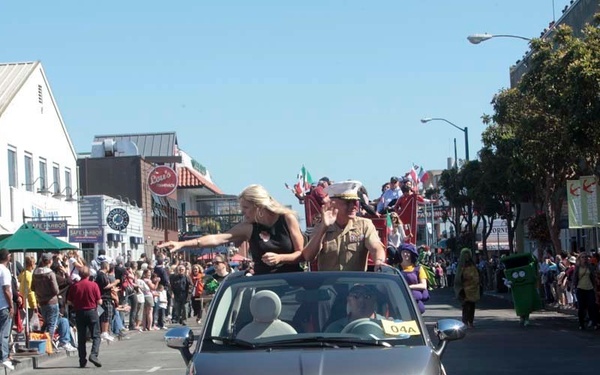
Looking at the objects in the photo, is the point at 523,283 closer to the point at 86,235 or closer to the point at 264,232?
the point at 86,235

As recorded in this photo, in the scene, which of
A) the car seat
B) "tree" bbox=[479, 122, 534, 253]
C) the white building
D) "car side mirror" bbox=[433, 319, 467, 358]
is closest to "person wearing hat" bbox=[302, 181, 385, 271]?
"car side mirror" bbox=[433, 319, 467, 358]

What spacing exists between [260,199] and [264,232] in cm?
34

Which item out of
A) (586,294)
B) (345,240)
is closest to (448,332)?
(345,240)

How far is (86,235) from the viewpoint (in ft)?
103

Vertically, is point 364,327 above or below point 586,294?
above

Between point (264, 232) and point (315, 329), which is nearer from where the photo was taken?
point (315, 329)

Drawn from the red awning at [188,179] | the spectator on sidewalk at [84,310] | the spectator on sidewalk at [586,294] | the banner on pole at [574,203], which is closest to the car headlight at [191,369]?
the spectator on sidewalk at [84,310]

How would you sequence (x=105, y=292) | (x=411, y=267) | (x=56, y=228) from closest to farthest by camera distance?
1. (x=411, y=267)
2. (x=105, y=292)
3. (x=56, y=228)

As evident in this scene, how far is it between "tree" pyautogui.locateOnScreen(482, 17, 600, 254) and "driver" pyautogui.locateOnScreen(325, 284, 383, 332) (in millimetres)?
16143

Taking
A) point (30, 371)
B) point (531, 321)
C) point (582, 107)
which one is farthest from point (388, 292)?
point (531, 321)

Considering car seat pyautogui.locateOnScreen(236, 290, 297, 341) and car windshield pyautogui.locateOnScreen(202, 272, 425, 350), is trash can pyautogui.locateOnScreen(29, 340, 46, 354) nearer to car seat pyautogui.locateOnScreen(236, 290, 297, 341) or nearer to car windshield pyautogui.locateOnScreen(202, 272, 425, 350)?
car windshield pyautogui.locateOnScreen(202, 272, 425, 350)

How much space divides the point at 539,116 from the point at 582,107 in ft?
23.4

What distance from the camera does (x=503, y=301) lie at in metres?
39.6

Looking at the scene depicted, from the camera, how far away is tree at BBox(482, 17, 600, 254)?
75.2ft
